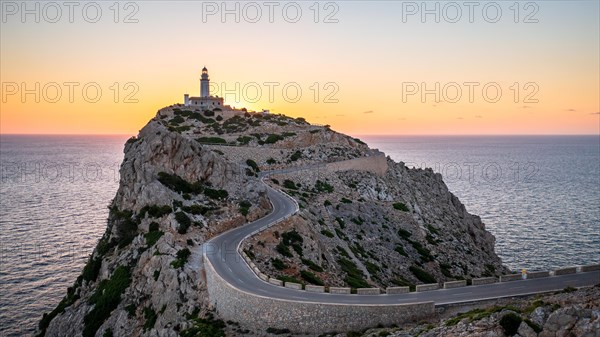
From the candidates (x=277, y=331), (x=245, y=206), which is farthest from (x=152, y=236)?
(x=277, y=331)

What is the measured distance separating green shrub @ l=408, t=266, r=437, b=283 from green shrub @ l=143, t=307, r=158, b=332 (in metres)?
27.0

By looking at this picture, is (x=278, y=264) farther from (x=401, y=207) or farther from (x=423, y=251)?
(x=401, y=207)

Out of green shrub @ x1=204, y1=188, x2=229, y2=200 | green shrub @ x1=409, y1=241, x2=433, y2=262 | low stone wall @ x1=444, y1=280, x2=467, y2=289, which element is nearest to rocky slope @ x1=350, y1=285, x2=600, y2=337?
low stone wall @ x1=444, y1=280, x2=467, y2=289

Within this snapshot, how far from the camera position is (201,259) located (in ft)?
122

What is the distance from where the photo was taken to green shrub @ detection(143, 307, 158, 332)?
33.7 meters

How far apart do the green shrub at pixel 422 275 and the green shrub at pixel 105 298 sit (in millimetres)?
27923

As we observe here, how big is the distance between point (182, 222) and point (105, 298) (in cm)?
840

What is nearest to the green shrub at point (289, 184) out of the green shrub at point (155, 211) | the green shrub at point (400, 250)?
the green shrub at point (400, 250)

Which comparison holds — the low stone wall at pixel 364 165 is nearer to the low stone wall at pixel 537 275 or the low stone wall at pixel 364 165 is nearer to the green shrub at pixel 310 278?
the green shrub at pixel 310 278

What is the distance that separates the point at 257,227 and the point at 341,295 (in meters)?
15.7

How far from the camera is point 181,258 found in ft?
120

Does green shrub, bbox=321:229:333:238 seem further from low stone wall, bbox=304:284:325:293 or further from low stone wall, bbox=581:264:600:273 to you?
low stone wall, bbox=581:264:600:273

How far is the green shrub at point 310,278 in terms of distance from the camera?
120 feet

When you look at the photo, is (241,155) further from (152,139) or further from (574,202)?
(574,202)
